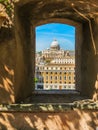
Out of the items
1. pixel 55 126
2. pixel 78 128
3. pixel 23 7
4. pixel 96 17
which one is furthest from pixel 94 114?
pixel 23 7

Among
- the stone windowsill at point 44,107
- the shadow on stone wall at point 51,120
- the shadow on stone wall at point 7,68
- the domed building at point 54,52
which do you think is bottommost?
the shadow on stone wall at point 51,120

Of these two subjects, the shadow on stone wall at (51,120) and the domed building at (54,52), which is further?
the domed building at (54,52)

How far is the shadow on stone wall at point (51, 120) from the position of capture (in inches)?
170

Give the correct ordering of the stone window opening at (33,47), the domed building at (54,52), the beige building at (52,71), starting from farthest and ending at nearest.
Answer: the domed building at (54,52)
the beige building at (52,71)
the stone window opening at (33,47)

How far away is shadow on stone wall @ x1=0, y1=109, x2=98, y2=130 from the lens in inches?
170

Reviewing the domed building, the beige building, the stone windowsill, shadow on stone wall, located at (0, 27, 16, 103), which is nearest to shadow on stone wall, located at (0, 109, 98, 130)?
the stone windowsill

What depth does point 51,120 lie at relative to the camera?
172 inches

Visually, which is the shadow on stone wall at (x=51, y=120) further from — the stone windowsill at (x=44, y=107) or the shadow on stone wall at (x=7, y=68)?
the shadow on stone wall at (x=7, y=68)

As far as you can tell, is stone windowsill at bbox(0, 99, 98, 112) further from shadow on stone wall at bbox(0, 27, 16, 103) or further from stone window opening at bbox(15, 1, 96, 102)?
stone window opening at bbox(15, 1, 96, 102)

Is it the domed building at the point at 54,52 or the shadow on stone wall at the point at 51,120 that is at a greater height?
the domed building at the point at 54,52

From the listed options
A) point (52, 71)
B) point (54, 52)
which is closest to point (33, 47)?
point (52, 71)

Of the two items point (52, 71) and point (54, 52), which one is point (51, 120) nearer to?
point (52, 71)

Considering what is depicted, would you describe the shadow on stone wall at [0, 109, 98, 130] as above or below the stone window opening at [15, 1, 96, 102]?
below

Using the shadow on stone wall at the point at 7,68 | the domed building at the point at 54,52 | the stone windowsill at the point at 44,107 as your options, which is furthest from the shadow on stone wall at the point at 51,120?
the domed building at the point at 54,52
